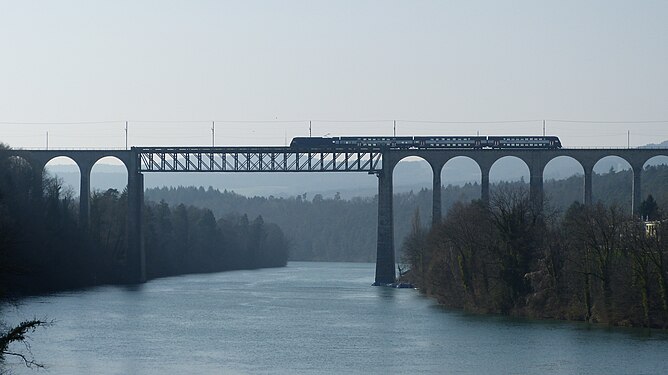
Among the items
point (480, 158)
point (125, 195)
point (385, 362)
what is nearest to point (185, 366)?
point (385, 362)

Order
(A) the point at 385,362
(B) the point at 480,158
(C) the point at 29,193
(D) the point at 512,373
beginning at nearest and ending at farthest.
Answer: (D) the point at 512,373 < (A) the point at 385,362 < (C) the point at 29,193 < (B) the point at 480,158

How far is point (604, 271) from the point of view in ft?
183

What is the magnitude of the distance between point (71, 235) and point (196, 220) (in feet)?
182

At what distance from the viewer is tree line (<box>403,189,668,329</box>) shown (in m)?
53.4

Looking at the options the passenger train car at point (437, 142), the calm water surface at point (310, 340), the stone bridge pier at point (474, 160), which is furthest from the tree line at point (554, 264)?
the passenger train car at point (437, 142)

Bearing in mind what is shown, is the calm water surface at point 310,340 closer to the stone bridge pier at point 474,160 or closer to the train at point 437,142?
the stone bridge pier at point 474,160

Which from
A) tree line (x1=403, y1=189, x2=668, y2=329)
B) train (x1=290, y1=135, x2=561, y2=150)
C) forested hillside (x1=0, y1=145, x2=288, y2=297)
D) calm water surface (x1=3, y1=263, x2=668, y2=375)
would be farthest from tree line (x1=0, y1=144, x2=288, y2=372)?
tree line (x1=403, y1=189, x2=668, y2=329)

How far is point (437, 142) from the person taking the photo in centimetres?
9719

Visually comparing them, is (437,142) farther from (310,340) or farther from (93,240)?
(310,340)

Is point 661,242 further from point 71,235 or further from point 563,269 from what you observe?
point 71,235

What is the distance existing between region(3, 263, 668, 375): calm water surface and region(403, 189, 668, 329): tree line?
67.5 inches

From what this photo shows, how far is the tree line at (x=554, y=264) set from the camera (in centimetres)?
5344

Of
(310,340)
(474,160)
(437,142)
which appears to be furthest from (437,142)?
(310,340)

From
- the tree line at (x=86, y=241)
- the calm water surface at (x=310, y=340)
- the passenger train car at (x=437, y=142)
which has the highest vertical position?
the passenger train car at (x=437, y=142)
